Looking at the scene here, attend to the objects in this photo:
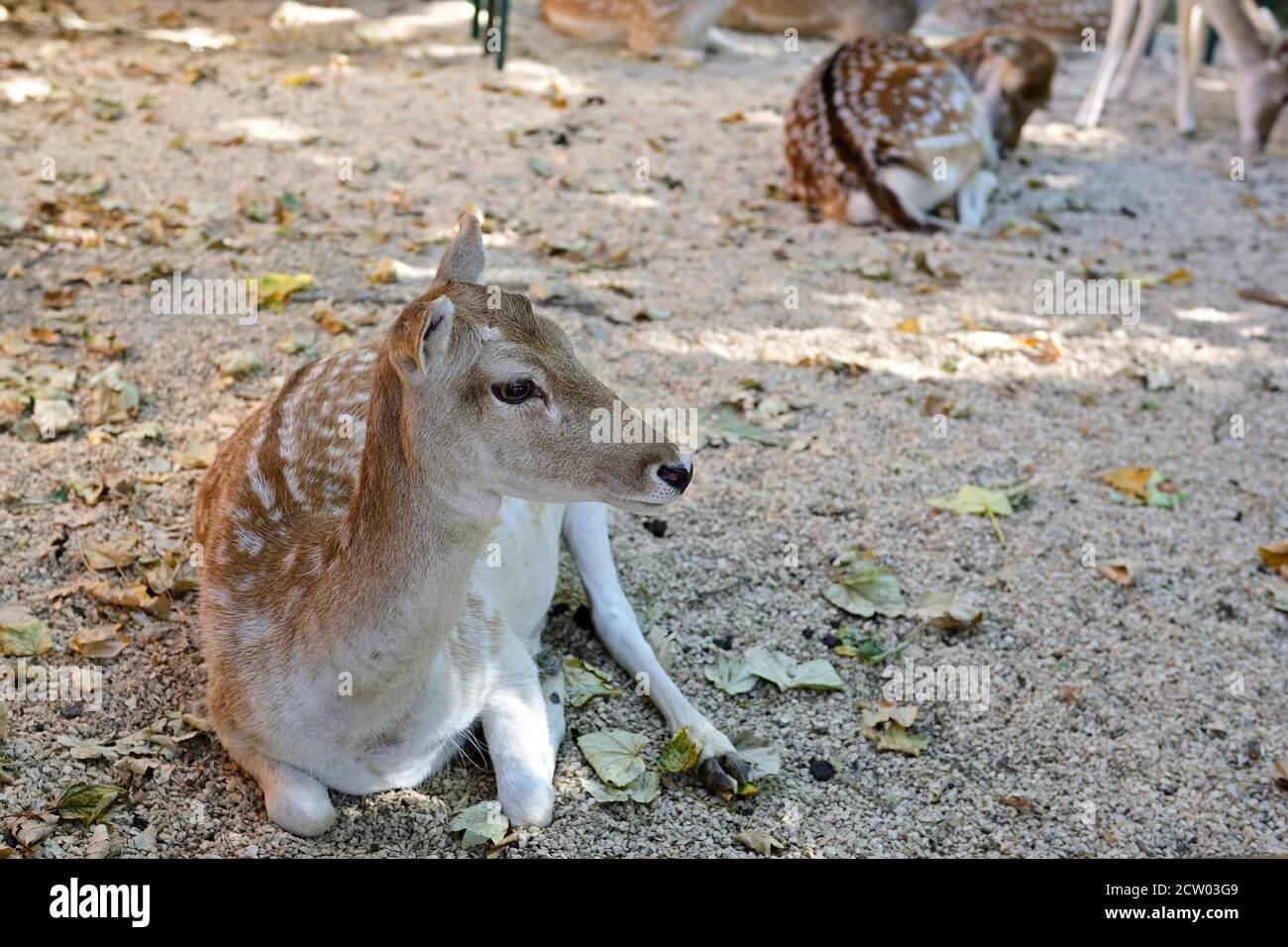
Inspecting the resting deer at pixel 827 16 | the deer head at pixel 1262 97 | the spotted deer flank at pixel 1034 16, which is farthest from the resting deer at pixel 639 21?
the deer head at pixel 1262 97

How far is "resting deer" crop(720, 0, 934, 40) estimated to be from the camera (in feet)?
31.7

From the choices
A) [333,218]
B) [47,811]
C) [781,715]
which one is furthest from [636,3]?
[47,811]

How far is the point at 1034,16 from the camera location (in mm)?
10320

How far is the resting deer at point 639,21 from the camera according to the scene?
8.76 meters

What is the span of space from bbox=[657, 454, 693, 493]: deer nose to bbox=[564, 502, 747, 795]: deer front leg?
0.82 meters

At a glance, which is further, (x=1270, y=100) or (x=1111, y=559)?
(x=1270, y=100)

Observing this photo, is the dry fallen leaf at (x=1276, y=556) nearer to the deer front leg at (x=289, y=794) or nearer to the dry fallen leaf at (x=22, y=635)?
the deer front leg at (x=289, y=794)

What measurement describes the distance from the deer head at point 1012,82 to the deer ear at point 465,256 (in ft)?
18.4

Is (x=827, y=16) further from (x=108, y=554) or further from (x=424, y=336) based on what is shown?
(x=424, y=336)

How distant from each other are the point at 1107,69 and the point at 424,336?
7385mm

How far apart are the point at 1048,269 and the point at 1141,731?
332cm

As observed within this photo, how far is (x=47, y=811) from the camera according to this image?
2.60 m

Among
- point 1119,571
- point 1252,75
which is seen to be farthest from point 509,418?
point 1252,75

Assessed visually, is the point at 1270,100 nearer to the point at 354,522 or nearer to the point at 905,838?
the point at 905,838
